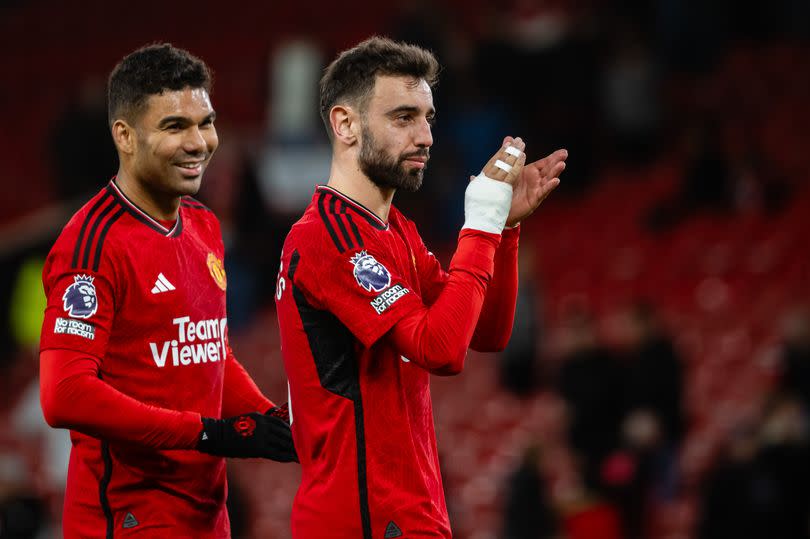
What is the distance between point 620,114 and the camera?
43.5ft

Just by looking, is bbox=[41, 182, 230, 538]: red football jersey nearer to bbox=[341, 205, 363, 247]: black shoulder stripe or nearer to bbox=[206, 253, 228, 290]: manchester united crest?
bbox=[206, 253, 228, 290]: manchester united crest

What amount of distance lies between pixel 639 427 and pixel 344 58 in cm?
564

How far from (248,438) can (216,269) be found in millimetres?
625

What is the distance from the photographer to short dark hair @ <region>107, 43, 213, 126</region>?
4109mm

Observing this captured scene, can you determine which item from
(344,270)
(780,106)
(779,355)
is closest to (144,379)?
(344,270)

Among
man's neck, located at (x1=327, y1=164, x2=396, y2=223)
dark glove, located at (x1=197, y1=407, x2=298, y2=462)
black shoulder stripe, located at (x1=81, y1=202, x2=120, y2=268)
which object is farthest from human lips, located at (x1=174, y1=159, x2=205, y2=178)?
dark glove, located at (x1=197, y1=407, x2=298, y2=462)

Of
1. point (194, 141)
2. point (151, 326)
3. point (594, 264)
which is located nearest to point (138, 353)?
point (151, 326)

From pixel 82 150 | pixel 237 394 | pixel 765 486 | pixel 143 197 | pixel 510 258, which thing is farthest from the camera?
pixel 82 150

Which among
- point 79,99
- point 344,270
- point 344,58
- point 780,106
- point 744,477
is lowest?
point 744,477

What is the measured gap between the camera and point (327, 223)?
3.80 metres

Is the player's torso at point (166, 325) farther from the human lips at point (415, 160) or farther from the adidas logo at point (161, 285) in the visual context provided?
the human lips at point (415, 160)

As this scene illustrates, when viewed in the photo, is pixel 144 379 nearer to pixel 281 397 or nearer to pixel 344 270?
pixel 344 270

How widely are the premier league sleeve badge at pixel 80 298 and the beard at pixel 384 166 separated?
86 centimetres

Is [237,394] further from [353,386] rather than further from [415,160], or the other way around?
[415,160]
